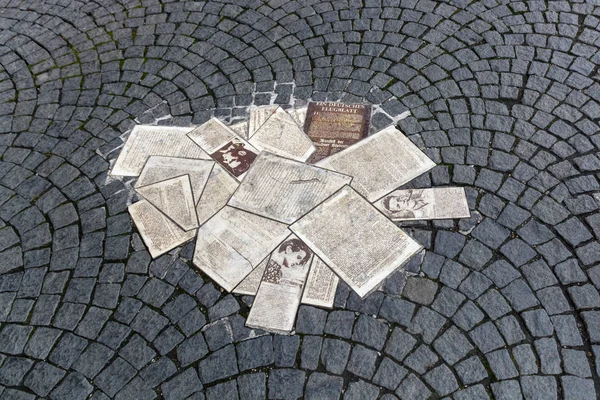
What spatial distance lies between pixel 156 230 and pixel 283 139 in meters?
1.44

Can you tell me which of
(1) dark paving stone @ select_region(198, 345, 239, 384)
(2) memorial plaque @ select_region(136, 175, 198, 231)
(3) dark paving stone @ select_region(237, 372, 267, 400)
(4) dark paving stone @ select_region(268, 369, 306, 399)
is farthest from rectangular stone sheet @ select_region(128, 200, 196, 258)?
(4) dark paving stone @ select_region(268, 369, 306, 399)

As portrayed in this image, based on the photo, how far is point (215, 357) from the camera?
362cm

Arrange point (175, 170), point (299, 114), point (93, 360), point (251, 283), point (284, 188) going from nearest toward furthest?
point (93, 360) < point (251, 283) < point (284, 188) < point (175, 170) < point (299, 114)

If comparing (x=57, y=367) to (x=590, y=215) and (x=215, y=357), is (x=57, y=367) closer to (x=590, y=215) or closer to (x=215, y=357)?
(x=215, y=357)

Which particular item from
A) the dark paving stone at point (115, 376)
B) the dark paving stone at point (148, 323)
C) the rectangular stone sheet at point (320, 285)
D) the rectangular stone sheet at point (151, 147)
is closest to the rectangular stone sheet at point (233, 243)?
the rectangular stone sheet at point (320, 285)

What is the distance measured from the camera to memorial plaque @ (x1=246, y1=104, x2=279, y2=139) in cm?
495

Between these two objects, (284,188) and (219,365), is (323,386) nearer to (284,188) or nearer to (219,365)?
(219,365)

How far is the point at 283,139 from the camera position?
4.82 metres

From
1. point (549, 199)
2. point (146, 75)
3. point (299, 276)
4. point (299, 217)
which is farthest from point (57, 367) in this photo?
point (549, 199)

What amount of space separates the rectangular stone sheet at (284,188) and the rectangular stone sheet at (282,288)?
31 centimetres

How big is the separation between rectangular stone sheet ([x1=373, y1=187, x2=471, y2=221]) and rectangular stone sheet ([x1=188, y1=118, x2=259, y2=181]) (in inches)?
50.1

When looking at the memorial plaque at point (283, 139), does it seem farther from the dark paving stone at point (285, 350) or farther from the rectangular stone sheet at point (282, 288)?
the dark paving stone at point (285, 350)

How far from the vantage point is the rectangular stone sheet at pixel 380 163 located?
14.5ft

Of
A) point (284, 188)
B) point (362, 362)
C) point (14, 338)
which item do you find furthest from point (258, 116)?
point (14, 338)
